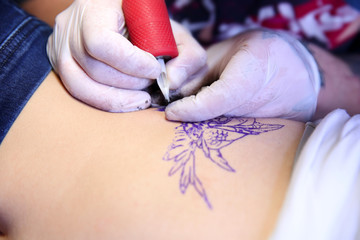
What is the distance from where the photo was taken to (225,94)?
3.45 ft

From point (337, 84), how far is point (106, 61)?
1169mm

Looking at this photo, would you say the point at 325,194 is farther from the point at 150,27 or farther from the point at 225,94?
the point at 150,27

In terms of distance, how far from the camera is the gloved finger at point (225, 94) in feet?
3.41

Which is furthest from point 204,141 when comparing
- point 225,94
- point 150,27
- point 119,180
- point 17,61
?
point 17,61

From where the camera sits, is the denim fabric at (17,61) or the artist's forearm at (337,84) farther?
the artist's forearm at (337,84)

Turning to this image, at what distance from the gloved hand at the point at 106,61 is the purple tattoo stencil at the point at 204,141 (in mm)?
221

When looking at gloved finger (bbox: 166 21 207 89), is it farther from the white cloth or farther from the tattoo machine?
the white cloth

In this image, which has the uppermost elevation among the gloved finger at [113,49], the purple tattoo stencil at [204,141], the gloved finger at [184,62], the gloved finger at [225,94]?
the gloved finger at [113,49]

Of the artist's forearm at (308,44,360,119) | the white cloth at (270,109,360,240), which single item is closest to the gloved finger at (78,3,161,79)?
the white cloth at (270,109,360,240)

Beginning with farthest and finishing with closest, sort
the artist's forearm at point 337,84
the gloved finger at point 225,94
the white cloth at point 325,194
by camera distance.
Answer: the artist's forearm at point 337,84, the gloved finger at point 225,94, the white cloth at point 325,194

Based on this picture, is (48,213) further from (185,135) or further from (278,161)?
(278,161)

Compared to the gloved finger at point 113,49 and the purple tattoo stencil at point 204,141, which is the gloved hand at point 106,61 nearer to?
the gloved finger at point 113,49

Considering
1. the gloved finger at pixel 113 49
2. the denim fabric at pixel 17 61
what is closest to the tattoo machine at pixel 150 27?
the gloved finger at pixel 113 49

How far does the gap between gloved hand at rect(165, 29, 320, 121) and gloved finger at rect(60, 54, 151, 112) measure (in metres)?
0.14
